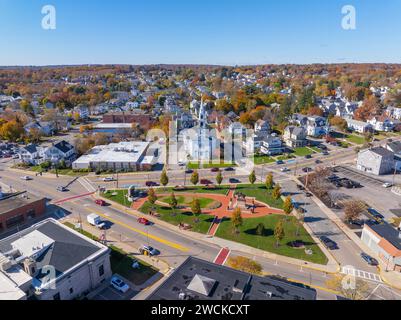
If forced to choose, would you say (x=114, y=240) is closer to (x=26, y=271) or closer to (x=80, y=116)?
(x=26, y=271)

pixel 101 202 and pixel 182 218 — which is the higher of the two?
pixel 101 202

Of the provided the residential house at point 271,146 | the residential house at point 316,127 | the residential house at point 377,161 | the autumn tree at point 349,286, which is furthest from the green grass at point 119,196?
the residential house at point 316,127

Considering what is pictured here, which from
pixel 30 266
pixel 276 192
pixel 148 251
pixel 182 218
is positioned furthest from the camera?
pixel 276 192

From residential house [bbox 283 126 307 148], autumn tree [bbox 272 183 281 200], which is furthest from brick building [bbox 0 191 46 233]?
residential house [bbox 283 126 307 148]

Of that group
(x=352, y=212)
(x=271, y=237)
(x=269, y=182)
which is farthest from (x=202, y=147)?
(x=352, y=212)

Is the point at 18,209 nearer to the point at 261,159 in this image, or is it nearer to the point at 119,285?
the point at 119,285

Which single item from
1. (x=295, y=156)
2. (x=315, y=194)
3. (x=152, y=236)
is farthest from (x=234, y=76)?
(x=152, y=236)

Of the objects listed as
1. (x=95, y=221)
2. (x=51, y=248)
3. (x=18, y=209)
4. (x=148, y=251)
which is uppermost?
(x=51, y=248)
